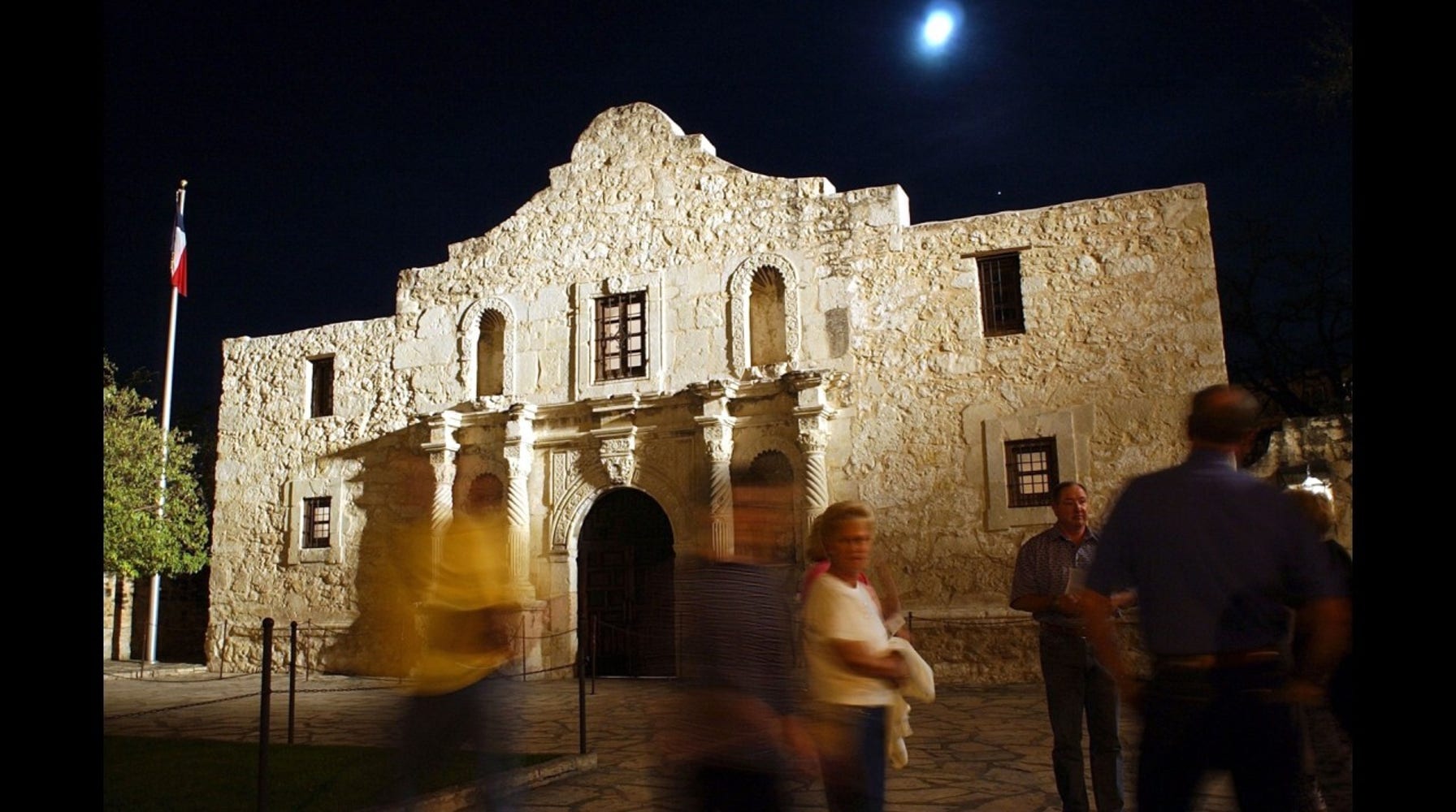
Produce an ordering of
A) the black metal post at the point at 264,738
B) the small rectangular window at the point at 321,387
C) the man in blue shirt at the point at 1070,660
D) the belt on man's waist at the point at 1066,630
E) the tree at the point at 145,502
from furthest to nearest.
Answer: the tree at the point at 145,502, the small rectangular window at the point at 321,387, the black metal post at the point at 264,738, the belt on man's waist at the point at 1066,630, the man in blue shirt at the point at 1070,660

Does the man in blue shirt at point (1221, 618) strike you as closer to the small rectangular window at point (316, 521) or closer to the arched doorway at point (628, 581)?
the arched doorway at point (628, 581)

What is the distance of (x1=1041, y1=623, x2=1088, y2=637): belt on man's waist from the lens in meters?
4.71

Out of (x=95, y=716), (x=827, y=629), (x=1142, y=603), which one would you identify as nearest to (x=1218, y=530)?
(x=1142, y=603)

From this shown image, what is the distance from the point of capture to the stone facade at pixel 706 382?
1183 centimetres

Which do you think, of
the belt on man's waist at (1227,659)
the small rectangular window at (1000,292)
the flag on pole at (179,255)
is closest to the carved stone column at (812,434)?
the small rectangular window at (1000,292)

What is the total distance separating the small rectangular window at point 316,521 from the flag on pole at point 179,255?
211 inches

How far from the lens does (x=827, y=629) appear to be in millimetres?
3418

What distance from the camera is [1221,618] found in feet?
9.37

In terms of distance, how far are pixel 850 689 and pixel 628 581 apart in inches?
439

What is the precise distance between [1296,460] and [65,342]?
38.4ft

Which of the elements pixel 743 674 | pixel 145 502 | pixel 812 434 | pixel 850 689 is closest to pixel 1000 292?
pixel 812 434

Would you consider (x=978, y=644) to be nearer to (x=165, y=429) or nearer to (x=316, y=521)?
(x=316, y=521)

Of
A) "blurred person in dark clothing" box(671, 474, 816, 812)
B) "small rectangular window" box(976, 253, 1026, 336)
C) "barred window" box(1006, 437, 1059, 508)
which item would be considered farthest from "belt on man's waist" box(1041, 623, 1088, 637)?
"small rectangular window" box(976, 253, 1026, 336)

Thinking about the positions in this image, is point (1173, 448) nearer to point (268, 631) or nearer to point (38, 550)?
point (268, 631)
